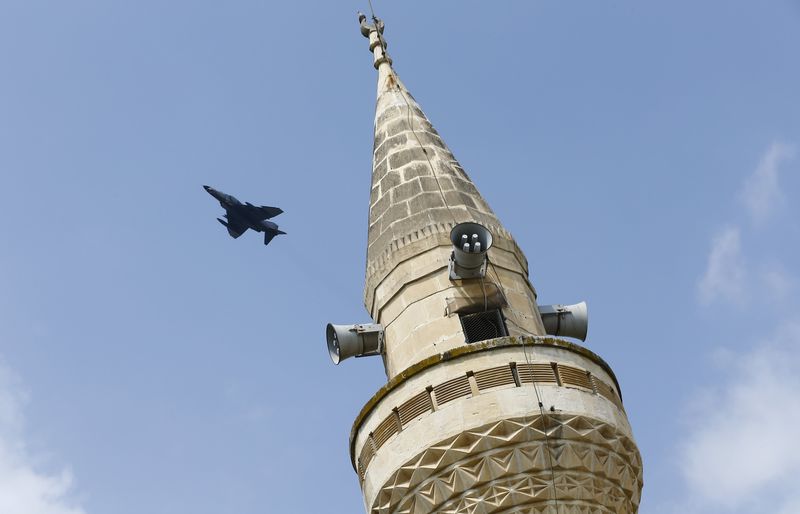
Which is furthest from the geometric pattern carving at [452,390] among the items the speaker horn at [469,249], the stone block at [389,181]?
the stone block at [389,181]

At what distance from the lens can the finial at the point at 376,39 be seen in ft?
52.5

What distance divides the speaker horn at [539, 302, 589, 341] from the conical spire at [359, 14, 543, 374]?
0.33 metres

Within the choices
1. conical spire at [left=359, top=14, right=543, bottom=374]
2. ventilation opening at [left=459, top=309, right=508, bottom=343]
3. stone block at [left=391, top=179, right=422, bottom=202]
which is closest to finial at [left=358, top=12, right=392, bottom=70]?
conical spire at [left=359, top=14, right=543, bottom=374]

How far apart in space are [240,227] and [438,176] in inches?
284

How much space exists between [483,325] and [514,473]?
2003mm

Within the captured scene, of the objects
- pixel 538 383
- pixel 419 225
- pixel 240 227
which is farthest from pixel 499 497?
pixel 240 227

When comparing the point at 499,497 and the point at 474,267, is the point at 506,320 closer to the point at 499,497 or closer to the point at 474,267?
the point at 474,267

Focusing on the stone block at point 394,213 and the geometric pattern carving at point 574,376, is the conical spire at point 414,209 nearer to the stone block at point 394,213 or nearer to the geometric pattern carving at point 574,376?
the stone block at point 394,213

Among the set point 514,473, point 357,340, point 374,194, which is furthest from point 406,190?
point 514,473

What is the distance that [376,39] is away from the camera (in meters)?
16.2

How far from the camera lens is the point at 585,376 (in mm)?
10773

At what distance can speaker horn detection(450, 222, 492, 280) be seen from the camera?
11562 millimetres

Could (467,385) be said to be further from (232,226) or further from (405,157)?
(232,226)

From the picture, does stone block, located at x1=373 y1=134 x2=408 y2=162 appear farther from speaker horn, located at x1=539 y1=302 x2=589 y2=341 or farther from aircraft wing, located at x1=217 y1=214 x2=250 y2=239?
aircraft wing, located at x1=217 y1=214 x2=250 y2=239
